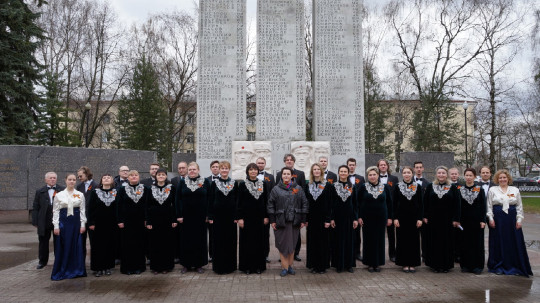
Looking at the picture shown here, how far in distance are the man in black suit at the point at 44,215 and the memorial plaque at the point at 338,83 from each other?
33.4 ft

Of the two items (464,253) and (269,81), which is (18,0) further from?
(464,253)

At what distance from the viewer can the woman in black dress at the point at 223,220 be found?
694cm

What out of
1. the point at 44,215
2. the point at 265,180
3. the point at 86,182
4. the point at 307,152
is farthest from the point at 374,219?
the point at 307,152

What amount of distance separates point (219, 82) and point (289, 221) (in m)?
9.99

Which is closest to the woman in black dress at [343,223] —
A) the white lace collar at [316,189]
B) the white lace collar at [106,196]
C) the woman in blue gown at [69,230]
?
the white lace collar at [316,189]

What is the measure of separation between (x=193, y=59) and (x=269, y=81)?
15738mm

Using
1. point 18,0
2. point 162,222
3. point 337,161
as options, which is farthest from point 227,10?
point 162,222

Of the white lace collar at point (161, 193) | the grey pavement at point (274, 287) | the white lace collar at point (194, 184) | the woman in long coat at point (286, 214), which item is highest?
the white lace collar at point (194, 184)

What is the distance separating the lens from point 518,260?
6.81 meters

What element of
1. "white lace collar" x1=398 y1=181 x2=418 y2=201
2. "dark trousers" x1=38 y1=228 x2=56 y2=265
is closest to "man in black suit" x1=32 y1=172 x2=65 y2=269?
"dark trousers" x1=38 y1=228 x2=56 y2=265

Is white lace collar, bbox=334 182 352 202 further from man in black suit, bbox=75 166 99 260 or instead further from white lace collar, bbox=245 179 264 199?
man in black suit, bbox=75 166 99 260

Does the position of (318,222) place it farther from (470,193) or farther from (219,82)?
(219,82)

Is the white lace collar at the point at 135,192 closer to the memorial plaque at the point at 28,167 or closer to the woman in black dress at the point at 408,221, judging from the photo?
the woman in black dress at the point at 408,221

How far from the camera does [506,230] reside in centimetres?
702
